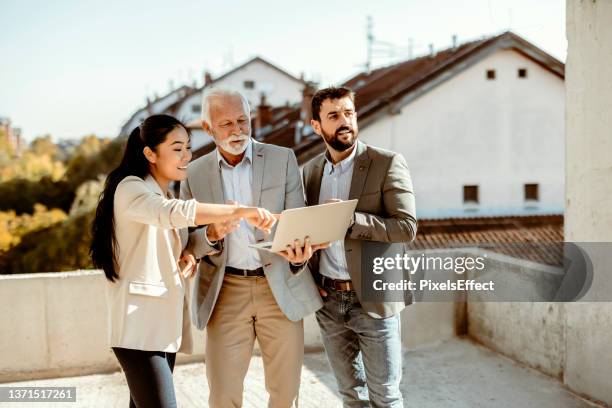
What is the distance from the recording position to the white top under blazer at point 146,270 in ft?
8.12

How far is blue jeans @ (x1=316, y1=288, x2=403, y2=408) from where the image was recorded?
296 cm

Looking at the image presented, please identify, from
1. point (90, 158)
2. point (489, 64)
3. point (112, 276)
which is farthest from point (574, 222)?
point (90, 158)

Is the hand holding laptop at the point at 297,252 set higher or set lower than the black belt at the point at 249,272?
higher

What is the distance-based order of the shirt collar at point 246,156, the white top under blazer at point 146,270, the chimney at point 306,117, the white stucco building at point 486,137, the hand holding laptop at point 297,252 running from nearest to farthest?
the white top under blazer at point 146,270 → the hand holding laptop at point 297,252 → the shirt collar at point 246,156 → the chimney at point 306,117 → the white stucco building at point 486,137

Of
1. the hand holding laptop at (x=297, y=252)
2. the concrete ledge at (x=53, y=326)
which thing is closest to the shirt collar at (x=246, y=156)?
the hand holding laptop at (x=297, y=252)

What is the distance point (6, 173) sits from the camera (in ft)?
157

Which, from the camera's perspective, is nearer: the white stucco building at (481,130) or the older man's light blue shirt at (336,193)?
the older man's light blue shirt at (336,193)

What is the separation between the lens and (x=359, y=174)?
304 centimetres

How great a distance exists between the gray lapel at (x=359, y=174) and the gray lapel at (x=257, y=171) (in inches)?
17.9

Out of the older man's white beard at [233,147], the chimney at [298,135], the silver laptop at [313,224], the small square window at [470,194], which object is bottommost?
the small square window at [470,194]

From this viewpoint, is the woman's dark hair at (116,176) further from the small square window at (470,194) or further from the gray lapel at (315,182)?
the small square window at (470,194)

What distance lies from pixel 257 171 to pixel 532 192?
1923cm

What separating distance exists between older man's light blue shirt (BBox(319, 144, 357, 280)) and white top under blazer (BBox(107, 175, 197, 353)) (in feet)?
2.63

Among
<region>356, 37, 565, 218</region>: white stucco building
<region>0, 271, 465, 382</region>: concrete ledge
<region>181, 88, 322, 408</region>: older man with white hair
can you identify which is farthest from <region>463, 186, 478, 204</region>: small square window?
<region>181, 88, 322, 408</region>: older man with white hair
